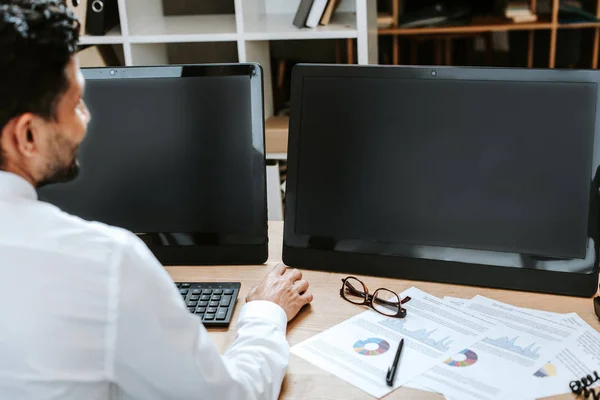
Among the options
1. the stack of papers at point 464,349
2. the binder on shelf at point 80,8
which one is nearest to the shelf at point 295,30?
the binder on shelf at point 80,8

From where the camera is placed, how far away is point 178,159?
4.41 ft

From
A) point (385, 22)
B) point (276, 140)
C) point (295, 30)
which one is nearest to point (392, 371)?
point (276, 140)

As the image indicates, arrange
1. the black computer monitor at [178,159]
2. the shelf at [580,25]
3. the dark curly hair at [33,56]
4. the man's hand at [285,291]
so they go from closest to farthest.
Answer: the dark curly hair at [33,56] → the man's hand at [285,291] → the black computer monitor at [178,159] → the shelf at [580,25]

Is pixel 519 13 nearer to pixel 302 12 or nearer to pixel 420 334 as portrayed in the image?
pixel 302 12

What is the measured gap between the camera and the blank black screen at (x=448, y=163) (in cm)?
117

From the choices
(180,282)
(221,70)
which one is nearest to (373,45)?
(221,70)

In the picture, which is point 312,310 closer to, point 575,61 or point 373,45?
point 373,45

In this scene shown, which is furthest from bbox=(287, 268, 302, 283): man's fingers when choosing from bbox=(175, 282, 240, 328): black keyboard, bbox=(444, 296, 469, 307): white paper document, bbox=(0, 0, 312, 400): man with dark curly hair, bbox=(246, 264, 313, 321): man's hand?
bbox=(0, 0, 312, 400): man with dark curly hair

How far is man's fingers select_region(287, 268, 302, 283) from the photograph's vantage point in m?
1.24

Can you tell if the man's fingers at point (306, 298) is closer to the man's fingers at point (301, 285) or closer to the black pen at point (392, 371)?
the man's fingers at point (301, 285)

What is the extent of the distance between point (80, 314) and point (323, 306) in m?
0.54

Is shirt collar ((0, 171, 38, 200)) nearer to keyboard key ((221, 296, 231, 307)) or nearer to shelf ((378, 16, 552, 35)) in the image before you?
keyboard key ((221, 296, 231, 307))

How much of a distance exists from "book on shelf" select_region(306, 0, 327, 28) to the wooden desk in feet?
4.22

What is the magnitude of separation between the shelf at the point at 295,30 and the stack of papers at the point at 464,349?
1.46 meters
